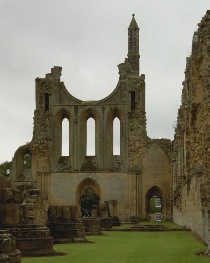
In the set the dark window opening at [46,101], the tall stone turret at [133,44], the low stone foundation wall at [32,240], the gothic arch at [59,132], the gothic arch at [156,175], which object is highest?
the tall stone turret at [133,44]

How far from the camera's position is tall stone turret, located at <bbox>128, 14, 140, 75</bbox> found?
197ft

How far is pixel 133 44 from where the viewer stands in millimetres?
60312

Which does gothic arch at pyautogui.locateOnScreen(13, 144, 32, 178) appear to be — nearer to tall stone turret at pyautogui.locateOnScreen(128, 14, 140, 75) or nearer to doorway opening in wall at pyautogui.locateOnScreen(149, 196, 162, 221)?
tall stone turret at pyautogui.locateOnScreen(128, 14, 140, 75)

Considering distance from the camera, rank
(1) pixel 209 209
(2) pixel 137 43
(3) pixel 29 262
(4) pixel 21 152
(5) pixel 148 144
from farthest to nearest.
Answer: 1. (2) pixel 137 43
2. (4) pixel 21 152
3. (5) pixel 148 144
4. (1) pixel 209 209
5. (3) pixel 29 262

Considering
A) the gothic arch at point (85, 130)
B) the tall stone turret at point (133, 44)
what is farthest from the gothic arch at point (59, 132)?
the tall stone turret at point (133, 44)

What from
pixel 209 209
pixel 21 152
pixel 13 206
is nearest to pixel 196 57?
pixel 209 209

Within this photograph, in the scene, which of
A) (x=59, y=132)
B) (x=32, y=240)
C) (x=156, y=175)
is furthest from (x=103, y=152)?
(x=32, y=240)

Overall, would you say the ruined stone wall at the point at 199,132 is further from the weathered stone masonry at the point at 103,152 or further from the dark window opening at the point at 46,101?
the dark window opening at the point at 46,101

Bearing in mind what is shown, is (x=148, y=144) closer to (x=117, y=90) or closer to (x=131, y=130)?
(x=131, y=130)

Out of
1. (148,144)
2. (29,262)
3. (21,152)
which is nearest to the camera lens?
(29,262)

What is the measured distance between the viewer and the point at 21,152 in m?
50.5

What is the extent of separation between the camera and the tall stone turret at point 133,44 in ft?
197

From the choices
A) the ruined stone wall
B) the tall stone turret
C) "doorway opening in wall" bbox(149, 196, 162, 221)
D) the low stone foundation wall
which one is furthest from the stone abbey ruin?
the low stone foundation wall

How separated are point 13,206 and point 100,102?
34507 millimetres
